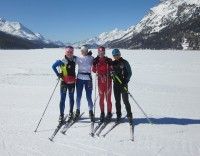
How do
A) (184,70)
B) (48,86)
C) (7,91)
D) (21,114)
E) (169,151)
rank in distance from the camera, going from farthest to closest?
1. (184,70)
2. (48,86)
3. (7,91)
4. (21,114)
5. (169,151)

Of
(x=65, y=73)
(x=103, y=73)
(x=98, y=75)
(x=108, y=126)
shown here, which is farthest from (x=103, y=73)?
(x=108, y=126)

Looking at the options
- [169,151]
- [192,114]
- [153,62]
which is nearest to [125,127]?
[169,151]

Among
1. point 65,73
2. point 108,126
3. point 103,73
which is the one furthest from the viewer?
point 103,73

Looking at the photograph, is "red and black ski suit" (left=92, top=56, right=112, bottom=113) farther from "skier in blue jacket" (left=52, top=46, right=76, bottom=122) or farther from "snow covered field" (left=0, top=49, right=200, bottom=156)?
"snow covered field" (left=0, top=49, right=200, bottom=156)

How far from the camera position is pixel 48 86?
2181 centimetres

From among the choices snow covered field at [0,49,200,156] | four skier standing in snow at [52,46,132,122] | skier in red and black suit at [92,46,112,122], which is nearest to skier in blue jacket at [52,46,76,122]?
four skier standing in snow at [52,46,132,122]

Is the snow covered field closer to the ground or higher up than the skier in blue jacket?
closer to the ground

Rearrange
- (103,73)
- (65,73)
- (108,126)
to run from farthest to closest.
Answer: (103,73) < (65,73) < (108,126)

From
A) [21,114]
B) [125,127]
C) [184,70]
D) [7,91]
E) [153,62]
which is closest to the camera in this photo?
[125,127]

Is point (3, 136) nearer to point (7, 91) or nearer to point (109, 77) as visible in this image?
point (109, 77)

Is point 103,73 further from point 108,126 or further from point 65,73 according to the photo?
point 108,126

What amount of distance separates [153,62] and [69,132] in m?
27.1

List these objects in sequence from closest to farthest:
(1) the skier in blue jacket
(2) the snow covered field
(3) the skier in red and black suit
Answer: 1. (2) the snow covered field
2. (1) the skier in blue jacket
3. (3) the skier in red and black suit

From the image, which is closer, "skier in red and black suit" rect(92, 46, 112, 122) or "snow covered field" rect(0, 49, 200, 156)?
"snow covered field" rect(0, 49, 200, 156)
